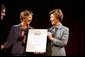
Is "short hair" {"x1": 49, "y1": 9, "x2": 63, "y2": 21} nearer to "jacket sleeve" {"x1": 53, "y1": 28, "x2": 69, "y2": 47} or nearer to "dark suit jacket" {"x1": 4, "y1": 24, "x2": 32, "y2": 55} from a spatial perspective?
"jacket sleeve" {"x1": 53, "y1": 28, "x2": 69, "y2": 47}

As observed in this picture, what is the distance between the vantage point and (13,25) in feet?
7.97

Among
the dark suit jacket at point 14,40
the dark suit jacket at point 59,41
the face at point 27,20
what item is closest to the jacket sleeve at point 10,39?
the dark suit jacket at point 14,40

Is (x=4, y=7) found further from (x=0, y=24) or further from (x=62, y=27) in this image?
(x=62, y=27)

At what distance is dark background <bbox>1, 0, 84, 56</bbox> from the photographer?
2385 mm

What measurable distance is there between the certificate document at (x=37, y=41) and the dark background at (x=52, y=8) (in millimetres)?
51

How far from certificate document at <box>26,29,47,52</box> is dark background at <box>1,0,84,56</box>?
5 cm

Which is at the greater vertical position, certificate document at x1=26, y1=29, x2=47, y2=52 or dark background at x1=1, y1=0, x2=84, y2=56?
dark background at x1=1, y1=0, x2=84, y2=56

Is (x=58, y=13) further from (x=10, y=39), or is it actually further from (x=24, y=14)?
(x=10, y=39)

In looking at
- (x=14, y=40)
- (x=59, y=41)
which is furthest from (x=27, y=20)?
(x=59, y=41)

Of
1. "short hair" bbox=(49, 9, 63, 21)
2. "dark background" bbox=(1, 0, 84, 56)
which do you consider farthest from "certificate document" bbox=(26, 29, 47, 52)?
"short hair" bbox=(49, 9, 63, 21)

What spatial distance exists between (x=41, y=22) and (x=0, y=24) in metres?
0.36

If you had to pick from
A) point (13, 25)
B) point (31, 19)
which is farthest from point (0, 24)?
point (31, 19)

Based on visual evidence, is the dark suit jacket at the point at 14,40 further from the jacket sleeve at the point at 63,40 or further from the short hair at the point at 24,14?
the jacket sleeve at the point at 63,40

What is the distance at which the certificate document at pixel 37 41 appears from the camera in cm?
239
